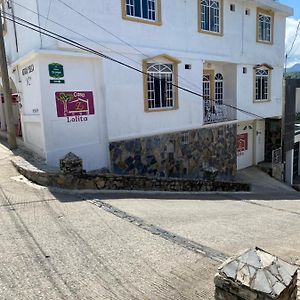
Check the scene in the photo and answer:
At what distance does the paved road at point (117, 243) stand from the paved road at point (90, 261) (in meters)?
0.01

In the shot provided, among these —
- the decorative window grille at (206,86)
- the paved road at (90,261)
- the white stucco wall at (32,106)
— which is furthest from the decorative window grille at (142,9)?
the paved road at (90,261)

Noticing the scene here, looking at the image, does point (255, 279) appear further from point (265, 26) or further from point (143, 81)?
point (265, 26)

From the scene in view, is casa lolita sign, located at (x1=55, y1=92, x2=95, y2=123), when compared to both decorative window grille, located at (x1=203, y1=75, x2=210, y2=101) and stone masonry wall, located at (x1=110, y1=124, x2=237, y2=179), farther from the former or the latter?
decorative window grille, located at (x1=203, y1=75, x2=210, y2=101)

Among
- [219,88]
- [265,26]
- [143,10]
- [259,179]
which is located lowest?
[259,179]

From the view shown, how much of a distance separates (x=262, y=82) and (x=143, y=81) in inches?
366

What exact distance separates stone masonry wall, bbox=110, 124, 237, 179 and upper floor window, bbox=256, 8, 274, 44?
543 cm

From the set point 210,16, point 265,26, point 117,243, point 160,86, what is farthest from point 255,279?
point 265,26

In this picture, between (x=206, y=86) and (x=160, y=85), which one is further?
(x=206, y=86)

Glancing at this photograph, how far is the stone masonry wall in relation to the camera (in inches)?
430

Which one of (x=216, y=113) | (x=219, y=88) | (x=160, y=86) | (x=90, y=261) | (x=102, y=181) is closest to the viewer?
(x=90, y=261)

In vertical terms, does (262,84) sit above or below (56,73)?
below

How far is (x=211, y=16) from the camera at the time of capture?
13.8 metres

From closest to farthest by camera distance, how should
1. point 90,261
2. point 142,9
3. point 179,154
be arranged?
point 90,261
point 142,9
point 179,154

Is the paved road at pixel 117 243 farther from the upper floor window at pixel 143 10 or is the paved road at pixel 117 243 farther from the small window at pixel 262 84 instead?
the small window at pixel 262 84
